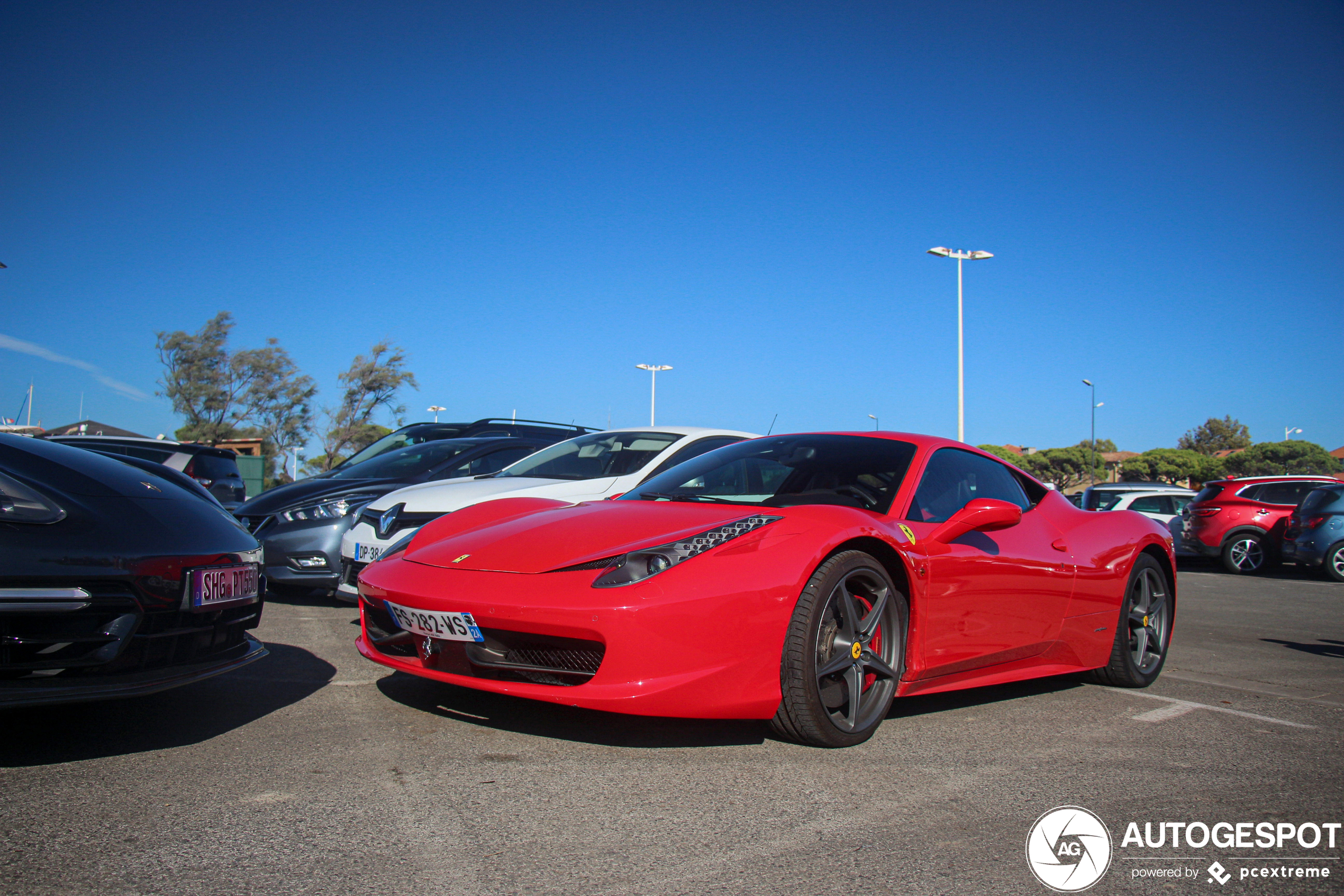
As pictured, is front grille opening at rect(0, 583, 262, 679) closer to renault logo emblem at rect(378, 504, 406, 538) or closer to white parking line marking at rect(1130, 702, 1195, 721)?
renault logo emblem at rect(378, 504, 406, 538)

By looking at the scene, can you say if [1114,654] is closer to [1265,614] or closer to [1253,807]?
[1253,807]

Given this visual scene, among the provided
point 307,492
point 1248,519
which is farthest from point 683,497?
point 1248,519

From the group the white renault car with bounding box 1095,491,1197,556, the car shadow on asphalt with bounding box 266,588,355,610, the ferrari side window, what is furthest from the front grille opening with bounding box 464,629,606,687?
the white renault car with bounding box 1095,491,1197,556

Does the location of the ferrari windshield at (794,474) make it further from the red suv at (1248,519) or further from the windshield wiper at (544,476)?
the red suv at (1248,519)

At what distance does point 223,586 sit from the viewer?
10.4 feet

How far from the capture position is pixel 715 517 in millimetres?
3334

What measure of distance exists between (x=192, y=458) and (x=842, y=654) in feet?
33.0

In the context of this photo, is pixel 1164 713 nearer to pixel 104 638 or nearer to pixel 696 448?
pixel 696 448

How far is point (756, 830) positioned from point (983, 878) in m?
0.56

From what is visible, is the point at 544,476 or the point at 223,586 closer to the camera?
the point at 223,586

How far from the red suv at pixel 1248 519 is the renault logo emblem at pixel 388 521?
11612 mm

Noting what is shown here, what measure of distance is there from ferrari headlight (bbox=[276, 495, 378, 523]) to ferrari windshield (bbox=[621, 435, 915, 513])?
11.2ft

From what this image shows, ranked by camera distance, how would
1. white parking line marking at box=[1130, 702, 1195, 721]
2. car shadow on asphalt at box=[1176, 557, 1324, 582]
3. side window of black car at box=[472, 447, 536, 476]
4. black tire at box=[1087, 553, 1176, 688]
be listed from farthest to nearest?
car shadow on asphalt at box=[1176, 557, 1324, 582], side window of black car at box=[472, 447, 536, 476], black tire at box=[1087, 553, 1176, 688], white parking line marking at box=[1130, 702, 1195, 721]

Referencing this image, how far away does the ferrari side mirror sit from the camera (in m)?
3.59
